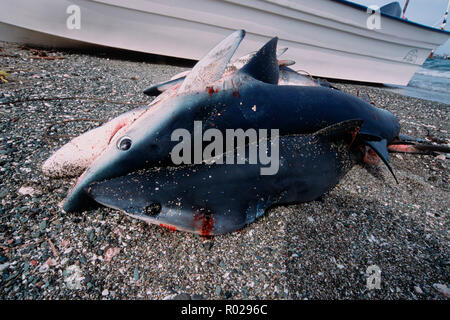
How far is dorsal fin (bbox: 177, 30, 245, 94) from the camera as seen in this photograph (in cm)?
151

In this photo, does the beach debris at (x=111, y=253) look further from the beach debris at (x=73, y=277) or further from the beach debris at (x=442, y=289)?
the beach debris at (x=442, y=289)

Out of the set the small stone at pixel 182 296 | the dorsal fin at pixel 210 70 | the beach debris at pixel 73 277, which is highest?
the dorsal fin at pixel 210 70

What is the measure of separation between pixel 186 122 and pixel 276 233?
971mm

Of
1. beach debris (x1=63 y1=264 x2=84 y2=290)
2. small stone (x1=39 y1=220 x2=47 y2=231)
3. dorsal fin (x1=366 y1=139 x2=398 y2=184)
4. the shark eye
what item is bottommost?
beach debris (x1=63 y1=264 x2=84 y2=290)

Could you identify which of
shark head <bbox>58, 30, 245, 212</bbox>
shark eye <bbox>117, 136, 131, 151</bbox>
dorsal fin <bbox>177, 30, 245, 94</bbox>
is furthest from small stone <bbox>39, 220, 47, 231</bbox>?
dorsal fin <bbox>177, 30, 245, 94</bbox>

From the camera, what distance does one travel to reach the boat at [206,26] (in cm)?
502

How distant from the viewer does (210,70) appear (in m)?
1.56

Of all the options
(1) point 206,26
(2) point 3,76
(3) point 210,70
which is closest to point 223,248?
(3) point 210,70

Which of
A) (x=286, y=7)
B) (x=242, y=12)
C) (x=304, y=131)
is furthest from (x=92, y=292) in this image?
(x=286, y=7)

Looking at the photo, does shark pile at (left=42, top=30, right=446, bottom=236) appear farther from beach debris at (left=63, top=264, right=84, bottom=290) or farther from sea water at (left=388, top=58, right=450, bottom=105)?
sea water at (left=388, top=58, right=450, bottom=105)

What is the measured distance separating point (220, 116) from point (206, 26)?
517 cm

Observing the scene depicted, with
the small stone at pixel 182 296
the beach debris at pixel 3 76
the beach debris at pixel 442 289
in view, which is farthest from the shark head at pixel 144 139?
the beach debris at pixel 3 76

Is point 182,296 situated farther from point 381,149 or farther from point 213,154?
point 381,149

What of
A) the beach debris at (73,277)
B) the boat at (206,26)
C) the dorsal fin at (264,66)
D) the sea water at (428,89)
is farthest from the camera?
the sea water at (428,89)
